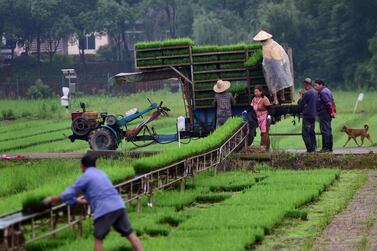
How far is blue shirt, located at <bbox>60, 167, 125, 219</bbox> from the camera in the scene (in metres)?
11.8

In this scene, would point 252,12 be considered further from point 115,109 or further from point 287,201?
point 287,201

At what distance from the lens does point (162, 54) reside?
82.2 feet

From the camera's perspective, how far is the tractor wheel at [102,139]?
24406mm

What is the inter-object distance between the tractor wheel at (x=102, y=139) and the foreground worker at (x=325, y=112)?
4.53 meters

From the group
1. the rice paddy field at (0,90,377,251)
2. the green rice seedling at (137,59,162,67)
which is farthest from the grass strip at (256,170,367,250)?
the green rice seedling at (137,59,162,67)

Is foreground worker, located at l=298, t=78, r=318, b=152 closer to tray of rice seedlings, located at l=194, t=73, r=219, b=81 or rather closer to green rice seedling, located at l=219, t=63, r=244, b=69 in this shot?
green rice seedling, located at l=219, t=63, r=244, b=69

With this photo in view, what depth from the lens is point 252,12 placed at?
73500 mm

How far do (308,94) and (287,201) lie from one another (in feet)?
21.7

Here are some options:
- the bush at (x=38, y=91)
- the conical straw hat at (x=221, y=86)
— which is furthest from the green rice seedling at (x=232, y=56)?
the bush at (x=38, y=91)

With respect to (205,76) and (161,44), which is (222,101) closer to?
(205,76)

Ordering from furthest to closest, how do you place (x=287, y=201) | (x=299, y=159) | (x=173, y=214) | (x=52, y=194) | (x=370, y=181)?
(x=299, y=159) → (x=370, y=181) → (x=287, y=201) → (x=173, y=214) → (x=52, y=194)

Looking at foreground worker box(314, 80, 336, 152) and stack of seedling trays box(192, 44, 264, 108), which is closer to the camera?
foreground worker box(314, 80, 336, 152)

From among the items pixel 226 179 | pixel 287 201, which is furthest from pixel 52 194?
pixel 226 179

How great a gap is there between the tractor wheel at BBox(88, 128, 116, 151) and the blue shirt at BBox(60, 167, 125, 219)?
495 inches
